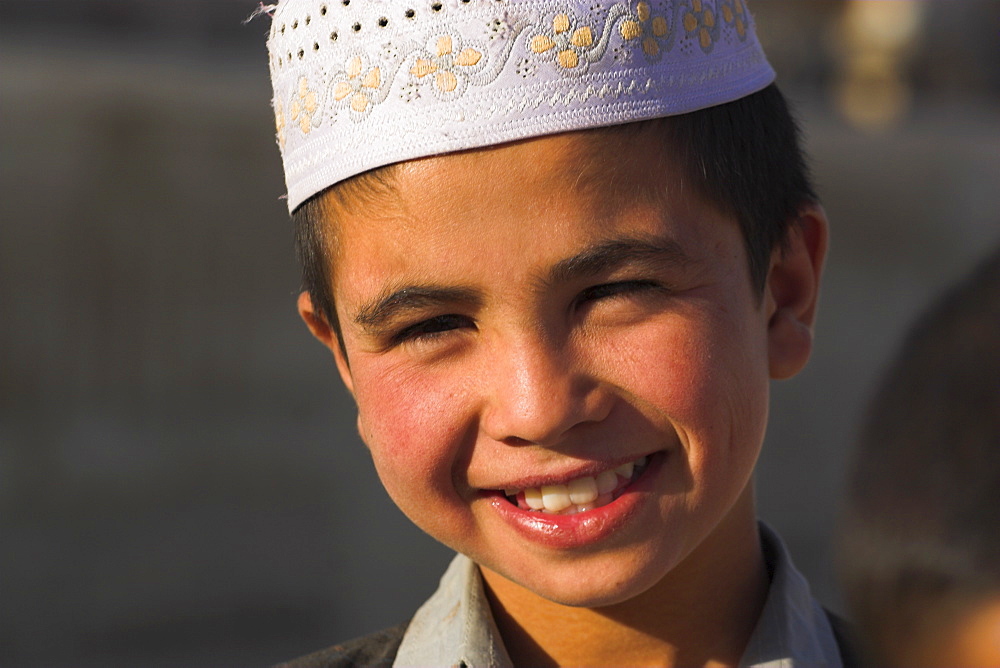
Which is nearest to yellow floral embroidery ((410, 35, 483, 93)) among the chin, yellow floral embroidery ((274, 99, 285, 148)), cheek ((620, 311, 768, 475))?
yellow floral embroidery ((274, 99, 285, 148))

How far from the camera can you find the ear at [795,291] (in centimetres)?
178

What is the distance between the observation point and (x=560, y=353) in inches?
59.1

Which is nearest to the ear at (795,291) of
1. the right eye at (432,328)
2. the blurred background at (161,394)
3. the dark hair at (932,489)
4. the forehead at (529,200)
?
the forehead at (529,200)

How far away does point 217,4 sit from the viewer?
24.6ft

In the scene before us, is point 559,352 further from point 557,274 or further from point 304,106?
point 304,106

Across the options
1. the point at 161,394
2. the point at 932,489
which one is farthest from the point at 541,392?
the point at 161,394

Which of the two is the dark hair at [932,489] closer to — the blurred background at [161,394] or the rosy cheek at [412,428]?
the rosy cheek at [412,428]

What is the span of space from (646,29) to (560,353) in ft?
1.53

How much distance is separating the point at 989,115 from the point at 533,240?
340 inches

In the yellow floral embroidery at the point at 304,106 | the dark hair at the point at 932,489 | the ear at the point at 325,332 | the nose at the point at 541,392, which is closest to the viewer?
the dark hair at the point at 932,489

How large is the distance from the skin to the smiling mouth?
0.07 feet

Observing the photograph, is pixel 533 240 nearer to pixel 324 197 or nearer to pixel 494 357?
pixel 494 357

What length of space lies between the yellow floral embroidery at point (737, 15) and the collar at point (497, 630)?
829 mm

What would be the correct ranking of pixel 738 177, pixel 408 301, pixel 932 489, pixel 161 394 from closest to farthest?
pixel 932 489 → pixel 408 301 → pixel 738 177 → pixel 161 394
